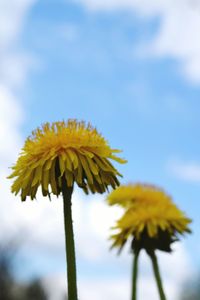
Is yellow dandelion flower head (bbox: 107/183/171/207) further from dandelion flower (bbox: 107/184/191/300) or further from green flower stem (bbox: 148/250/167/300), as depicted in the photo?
green flower stem (bbox: 148/250/167/300)

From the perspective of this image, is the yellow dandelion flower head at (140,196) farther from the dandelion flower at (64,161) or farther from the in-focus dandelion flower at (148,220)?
the dandelion flower at (64,161)

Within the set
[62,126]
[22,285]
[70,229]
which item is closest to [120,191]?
[62,126]

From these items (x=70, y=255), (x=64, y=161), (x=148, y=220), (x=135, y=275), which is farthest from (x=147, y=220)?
(x=70, y=255)

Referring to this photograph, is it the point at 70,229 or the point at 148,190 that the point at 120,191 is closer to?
the point at 148,190

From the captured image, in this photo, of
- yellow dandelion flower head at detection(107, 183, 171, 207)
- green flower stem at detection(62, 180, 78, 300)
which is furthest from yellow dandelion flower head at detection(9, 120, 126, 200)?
yellow dandelion flower head at detection(107, 183, 171, 207)

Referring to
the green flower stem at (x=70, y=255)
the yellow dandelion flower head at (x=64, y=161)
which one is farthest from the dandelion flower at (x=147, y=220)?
the green flower stem at (x=70, y=255)
